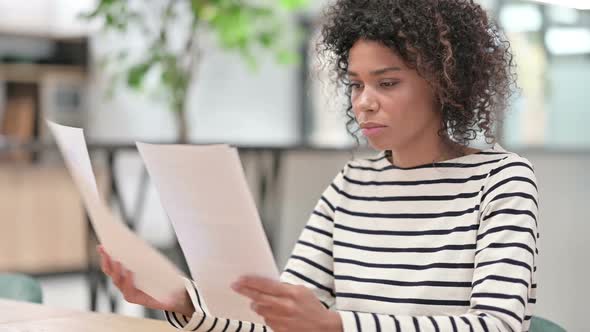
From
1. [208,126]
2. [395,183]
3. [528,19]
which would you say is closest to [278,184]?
[528,19]

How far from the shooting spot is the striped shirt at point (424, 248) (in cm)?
116

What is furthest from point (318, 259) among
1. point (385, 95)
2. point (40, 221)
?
point (40, 221)

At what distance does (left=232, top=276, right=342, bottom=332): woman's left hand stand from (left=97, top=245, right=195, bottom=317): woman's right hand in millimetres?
247

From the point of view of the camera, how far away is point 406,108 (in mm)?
1335

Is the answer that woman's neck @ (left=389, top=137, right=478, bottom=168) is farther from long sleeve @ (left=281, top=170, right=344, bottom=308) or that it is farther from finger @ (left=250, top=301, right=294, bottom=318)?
finger @ (left=250, top=301, right=294, bottom=318)

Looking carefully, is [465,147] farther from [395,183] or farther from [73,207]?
[73,207]

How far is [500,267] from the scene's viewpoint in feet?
3.86

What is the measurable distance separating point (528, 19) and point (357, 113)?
3.09 metres

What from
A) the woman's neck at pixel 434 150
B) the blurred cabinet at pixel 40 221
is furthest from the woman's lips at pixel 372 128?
the blurred cabinet at pixel 40 221

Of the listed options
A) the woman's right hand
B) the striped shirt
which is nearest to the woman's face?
the striped shirt

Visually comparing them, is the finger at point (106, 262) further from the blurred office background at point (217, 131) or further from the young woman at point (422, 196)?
the blurred office background at point (217, 131)

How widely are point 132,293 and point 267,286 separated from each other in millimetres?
316

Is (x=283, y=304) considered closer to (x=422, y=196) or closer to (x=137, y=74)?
(x=422, y=196)

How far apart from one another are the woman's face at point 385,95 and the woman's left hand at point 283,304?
37 centimetres
